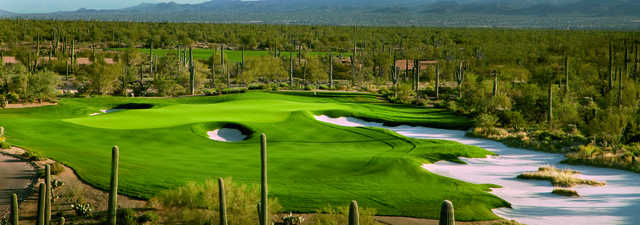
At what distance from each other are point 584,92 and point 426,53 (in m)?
59.0

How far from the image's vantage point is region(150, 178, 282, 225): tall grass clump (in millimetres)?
19734

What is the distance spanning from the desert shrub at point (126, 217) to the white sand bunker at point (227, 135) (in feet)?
62.2

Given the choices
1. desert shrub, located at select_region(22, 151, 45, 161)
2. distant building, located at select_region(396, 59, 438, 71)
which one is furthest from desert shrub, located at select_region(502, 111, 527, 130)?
distant building, located at select_region(396, 59, 438, 71)

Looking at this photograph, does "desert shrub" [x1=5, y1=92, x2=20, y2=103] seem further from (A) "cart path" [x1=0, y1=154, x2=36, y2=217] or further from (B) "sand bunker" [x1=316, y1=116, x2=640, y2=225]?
(B) "sand bunker" [x1=316, y1=116, x2=640, y2=225]

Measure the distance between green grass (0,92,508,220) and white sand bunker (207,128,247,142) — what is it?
0.70 m

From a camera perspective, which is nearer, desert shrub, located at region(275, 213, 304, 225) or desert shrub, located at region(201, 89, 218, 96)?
desert shrub, located at region(275, 213, 304, 225)

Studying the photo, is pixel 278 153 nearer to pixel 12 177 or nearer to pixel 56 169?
pixel 56 169

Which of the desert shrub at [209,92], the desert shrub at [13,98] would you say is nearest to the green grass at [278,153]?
the desert shrub at [13,98]

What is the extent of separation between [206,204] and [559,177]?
1624 centimetres

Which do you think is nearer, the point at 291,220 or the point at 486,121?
the point at 291,220

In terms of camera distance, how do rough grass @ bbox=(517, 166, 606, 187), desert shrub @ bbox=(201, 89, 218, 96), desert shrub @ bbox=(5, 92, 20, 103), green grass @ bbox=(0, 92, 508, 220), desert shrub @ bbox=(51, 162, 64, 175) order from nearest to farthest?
green grass @ bbox=(0, 92, 508, 220) → desert shrub @ bbox=(51, 162, 64, 175) → rough grass @ bbox=(517, 166, 606, 187) → desert shrub @ bbox=(5, 92, 20, 103) → desert shrub @ bbox=(201, 89, 218, 96)

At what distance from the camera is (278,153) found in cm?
3253

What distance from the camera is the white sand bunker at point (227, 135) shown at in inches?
1563

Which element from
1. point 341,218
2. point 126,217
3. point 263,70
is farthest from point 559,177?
point 263,70
